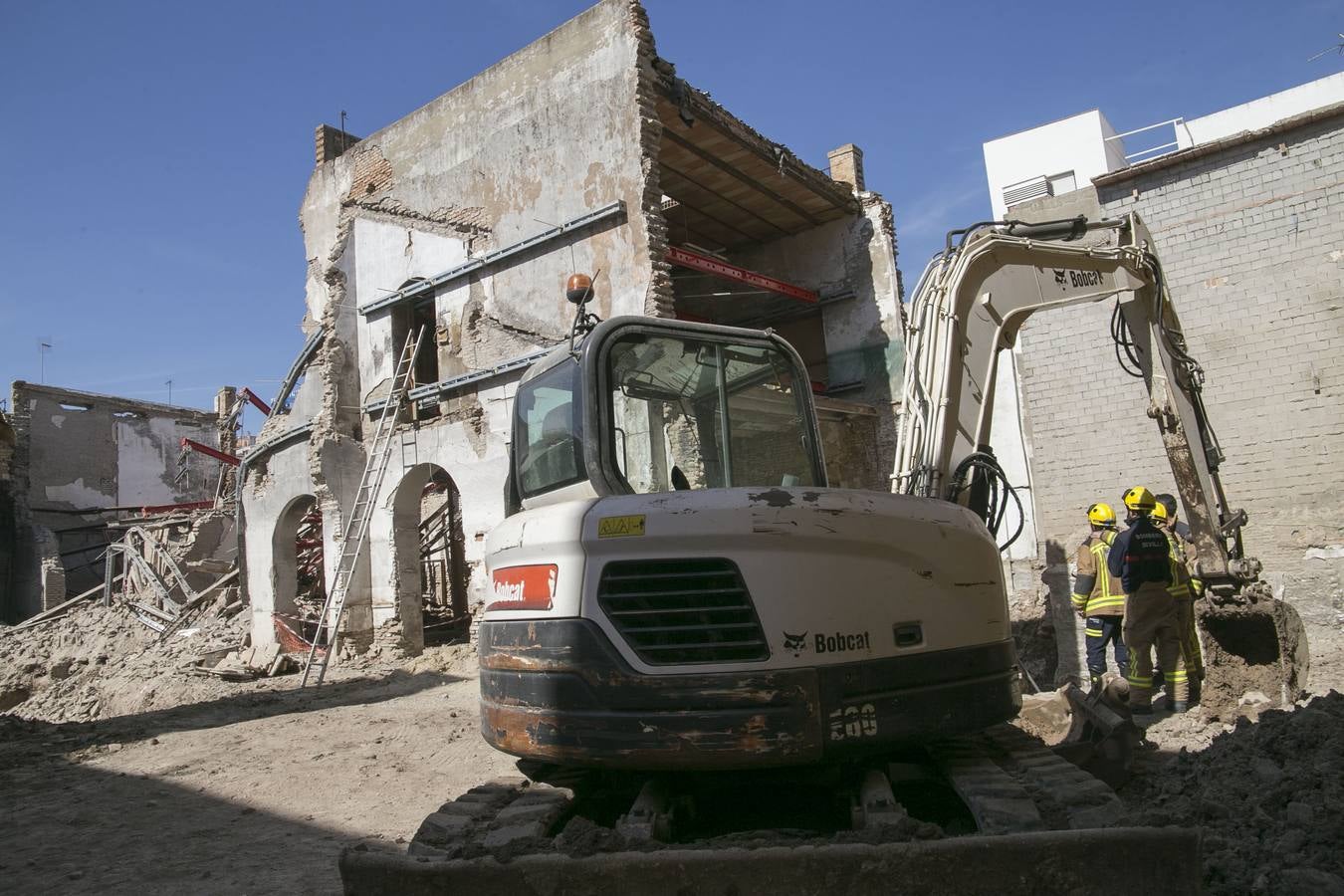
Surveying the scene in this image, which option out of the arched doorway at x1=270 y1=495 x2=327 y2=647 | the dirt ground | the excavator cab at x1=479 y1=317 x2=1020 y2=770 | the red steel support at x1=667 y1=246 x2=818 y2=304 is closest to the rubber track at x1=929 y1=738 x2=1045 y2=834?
the excavator cab at x1=479 y1=317 x2=1020 y2=770

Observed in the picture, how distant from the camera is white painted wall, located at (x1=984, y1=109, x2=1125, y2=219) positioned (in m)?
34.2

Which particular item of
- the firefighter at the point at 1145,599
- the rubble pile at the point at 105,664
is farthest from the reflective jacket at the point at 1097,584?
the rubble pile at the point at 105,664

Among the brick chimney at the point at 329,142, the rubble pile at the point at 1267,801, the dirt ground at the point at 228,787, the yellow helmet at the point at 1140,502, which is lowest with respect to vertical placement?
the dirt ground at the point at 228,787

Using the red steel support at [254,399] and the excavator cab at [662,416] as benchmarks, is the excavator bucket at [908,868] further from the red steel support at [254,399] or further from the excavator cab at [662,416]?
the red steel support at [254,399]

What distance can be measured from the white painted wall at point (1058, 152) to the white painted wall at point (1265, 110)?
3048 millimetres

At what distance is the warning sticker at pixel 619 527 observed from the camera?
3.25 meters

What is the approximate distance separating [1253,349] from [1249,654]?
3979 mm

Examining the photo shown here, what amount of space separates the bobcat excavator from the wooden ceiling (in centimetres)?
977

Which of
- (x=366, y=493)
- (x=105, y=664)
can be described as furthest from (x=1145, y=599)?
(x=105, y=664)

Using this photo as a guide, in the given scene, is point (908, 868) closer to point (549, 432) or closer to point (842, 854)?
point (842, 854)

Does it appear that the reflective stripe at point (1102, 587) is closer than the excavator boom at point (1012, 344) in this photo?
No

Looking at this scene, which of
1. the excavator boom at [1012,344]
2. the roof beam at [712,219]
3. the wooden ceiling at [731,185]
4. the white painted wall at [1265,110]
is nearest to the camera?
the excavator boom at [1012,344]

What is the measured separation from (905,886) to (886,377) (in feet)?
45.8

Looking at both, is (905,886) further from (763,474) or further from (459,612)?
(459,612)
